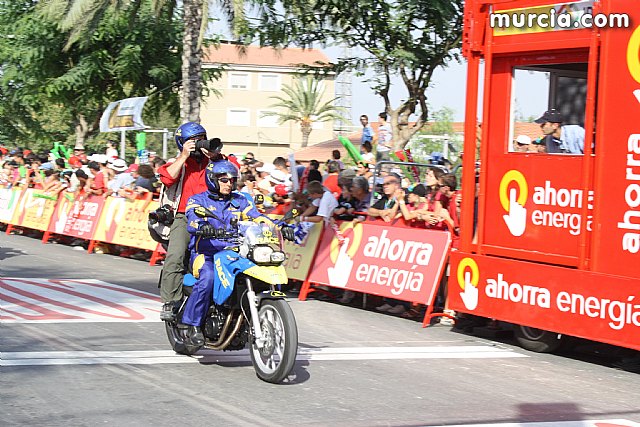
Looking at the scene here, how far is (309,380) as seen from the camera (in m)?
8.12

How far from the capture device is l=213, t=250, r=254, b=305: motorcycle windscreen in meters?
8.03

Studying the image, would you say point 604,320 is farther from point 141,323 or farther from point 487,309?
point 141,323

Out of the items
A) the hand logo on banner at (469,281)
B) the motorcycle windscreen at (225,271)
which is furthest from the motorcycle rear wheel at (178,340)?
the hand logo on banner at (469,281)

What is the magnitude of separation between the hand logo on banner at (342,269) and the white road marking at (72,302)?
2462 mm

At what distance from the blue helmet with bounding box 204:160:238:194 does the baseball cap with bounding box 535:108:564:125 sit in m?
3.88

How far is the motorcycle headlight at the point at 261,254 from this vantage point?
310 inches

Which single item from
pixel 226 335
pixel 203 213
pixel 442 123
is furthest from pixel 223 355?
pixel 442 123

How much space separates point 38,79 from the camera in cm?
3450

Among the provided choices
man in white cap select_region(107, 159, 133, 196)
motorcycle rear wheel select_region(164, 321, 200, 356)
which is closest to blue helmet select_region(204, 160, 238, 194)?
motorcycle rear wheel select_region(164, 321, 200, 356)

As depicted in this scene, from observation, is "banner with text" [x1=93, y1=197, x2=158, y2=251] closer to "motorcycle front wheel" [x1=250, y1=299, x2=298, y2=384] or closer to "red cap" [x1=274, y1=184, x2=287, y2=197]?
"red cap" [x1=274, y1=184, x2=287, y2=197]

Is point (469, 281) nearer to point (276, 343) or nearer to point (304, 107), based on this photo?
point (276, 343)

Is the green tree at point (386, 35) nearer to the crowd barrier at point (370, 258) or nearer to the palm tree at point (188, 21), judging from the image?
the palm tree at point (188, 21)

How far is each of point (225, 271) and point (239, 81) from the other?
7886 cm

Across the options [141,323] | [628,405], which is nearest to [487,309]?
[628,405]
